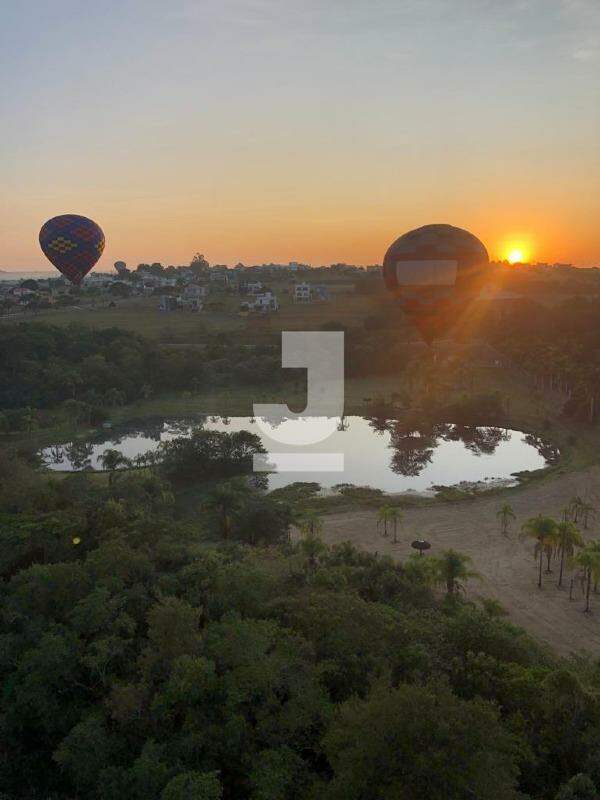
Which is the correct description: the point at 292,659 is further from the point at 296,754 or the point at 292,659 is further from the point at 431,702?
the point at 431,702

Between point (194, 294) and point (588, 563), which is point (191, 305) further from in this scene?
point (588, 563)

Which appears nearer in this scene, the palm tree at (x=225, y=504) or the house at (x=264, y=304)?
the palm tree at (x=225, y=504)

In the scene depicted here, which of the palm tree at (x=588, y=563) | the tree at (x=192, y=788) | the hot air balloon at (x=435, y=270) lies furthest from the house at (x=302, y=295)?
the tree at (x=192, y=788)

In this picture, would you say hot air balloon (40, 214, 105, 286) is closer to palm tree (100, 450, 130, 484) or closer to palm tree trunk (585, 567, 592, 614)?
palm tree (100, 450, 130, 484)

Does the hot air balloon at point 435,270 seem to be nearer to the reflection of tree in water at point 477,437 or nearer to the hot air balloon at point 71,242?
the reflection of tree in water at point 477,437

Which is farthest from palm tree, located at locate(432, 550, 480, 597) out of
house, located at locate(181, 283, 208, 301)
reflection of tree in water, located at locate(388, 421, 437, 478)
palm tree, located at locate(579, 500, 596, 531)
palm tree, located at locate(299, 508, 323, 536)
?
house, located at locate(181, 283, 208, 301)

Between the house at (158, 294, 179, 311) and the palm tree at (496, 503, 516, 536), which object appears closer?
the palm tree at (496, 503, 516, 536)

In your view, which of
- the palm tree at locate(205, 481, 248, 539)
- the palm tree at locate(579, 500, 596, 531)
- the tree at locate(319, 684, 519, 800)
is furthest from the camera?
the palm tree at locate(579, 500, 596, 531)
